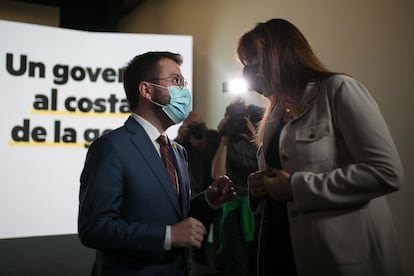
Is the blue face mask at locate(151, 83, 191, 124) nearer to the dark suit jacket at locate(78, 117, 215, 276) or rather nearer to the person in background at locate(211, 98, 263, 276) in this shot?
the dark suit jacket at locate(78, 117, 215, 276)

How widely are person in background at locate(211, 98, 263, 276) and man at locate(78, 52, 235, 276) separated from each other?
4.77ft

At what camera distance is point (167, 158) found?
5.02 feet

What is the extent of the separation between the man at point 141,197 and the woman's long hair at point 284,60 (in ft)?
1.40

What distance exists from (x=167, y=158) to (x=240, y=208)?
5.38 ft

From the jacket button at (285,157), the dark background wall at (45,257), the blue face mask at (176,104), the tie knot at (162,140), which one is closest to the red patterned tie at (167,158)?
the tie knot at (162,140)

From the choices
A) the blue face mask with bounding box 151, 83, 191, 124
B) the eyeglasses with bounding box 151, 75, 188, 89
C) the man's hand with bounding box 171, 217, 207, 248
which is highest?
the eyeglasses with bounding box 151, 75, 188, 89

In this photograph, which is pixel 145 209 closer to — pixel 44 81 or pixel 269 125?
pixel 269 125

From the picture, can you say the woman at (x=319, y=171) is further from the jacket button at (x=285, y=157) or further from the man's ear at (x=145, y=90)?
the man's ear at (x=145, y=90)

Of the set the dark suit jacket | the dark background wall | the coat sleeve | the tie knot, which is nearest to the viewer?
the coat sleeve

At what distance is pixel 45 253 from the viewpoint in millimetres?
4488

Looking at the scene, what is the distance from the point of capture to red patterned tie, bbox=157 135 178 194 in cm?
149

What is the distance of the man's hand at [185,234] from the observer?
4.29 feet

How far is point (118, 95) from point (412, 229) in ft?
10.2

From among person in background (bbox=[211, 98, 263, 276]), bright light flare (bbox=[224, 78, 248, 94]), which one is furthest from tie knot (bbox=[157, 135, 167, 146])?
bright light flare (bbox=[224, 78, 248, 94])
